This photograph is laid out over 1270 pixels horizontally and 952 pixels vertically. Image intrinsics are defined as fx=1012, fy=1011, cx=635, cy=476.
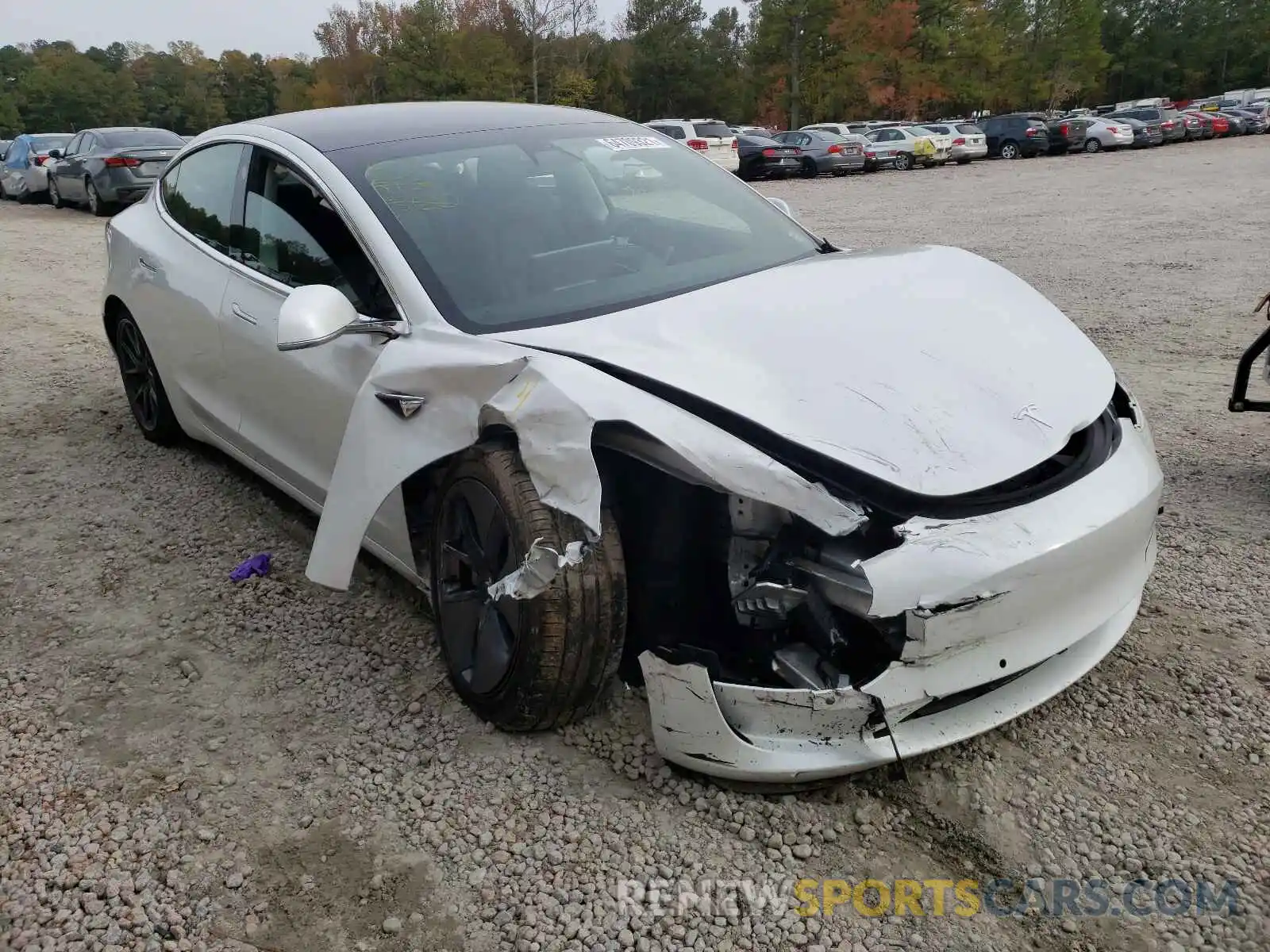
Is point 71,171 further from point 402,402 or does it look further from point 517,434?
point 517,434

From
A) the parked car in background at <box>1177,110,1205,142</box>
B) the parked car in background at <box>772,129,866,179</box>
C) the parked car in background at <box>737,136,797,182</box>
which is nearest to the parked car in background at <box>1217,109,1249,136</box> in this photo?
the parked car in background at <box>1177,110,1205,142</box>

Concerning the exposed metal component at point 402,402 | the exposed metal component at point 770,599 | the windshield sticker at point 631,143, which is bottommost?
the exposed metal component at point 770,599

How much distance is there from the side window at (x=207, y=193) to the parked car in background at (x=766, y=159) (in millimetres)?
22243

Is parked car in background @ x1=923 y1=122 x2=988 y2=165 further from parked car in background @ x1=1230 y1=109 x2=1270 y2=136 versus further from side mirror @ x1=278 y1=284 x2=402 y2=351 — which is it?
side mirror @ x1=278 y1=284 x2=402 y2=351

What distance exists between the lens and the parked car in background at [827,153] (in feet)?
84.5

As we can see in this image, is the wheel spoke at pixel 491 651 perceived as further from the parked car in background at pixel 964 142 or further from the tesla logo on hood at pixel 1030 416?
the parked car in background at pixel 964 142

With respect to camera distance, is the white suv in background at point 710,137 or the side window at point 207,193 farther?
the white suv in background at point 710,137

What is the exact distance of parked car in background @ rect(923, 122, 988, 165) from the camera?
97.0 feet

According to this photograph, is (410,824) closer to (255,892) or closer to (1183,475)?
(255,892)

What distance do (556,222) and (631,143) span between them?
31.1 inches

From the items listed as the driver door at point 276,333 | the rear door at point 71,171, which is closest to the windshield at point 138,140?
the rear door at point 71,171

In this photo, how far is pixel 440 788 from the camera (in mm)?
2582

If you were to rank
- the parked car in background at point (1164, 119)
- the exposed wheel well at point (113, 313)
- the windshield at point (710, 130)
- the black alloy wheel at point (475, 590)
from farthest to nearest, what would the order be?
the parked car in background at point (1164, 119)
the windshield at point (710, 130)
the exposed wheel well at point (113, 313)
the black alloy wheel at point (475, 590)

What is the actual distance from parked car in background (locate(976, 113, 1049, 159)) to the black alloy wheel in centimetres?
3241
